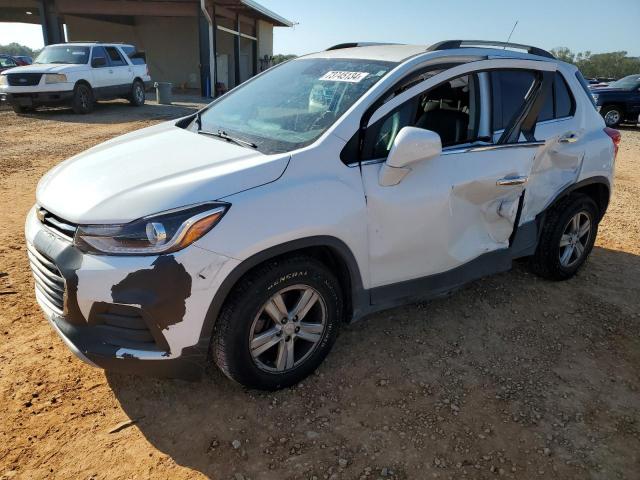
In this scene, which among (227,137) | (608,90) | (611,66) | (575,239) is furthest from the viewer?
(611,66)

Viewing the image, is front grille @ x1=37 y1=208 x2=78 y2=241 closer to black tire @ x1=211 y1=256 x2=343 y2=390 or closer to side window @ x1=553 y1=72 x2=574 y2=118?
black tire @ x1=211 y1=256 x2=343 y2=390

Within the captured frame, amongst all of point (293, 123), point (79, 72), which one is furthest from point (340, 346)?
point (79, 72)

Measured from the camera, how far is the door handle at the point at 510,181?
3.32 metres

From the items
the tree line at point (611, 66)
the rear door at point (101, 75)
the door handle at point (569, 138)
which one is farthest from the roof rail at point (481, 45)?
the tree line at point (611, 66)

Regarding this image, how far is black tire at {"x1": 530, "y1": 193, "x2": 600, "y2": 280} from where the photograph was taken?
4.04 metres

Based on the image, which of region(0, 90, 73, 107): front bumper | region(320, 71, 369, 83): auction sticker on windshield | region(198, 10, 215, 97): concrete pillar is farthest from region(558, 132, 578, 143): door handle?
region(198, 10, 215, 97): concrete pillar

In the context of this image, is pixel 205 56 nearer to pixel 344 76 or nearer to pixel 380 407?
pixel 344 76

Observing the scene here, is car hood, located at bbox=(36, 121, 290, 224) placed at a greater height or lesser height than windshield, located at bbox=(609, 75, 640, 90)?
lesser

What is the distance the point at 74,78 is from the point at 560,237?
44.7 feet

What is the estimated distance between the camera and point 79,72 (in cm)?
1372

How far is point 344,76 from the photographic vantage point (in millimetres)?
3152

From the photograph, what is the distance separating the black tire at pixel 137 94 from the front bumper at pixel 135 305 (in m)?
15.7

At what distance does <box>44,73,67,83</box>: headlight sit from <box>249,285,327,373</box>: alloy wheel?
1325 cm

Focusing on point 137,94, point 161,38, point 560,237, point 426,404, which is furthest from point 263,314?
point 161,38
